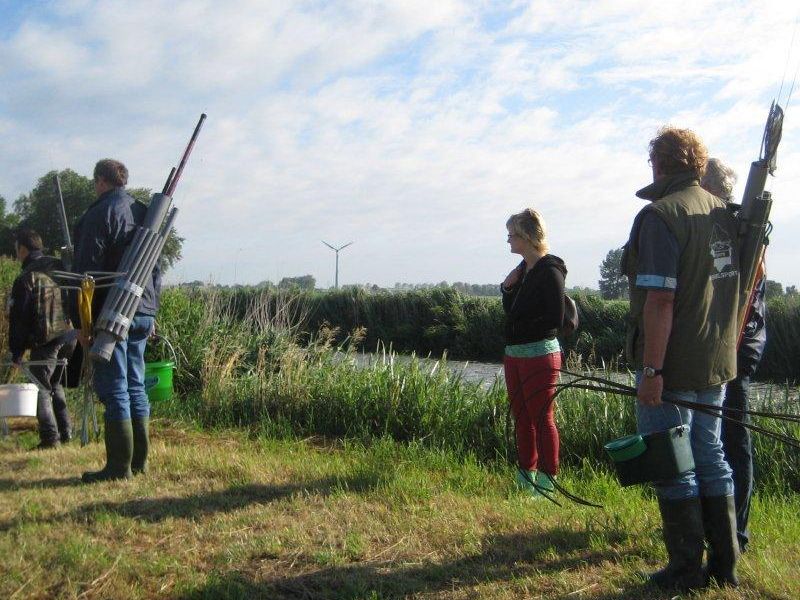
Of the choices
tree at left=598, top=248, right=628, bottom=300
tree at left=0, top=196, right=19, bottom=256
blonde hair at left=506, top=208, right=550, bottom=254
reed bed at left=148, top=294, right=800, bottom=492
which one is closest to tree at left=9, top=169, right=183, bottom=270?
tree at left=0, top=196, right=19, bottom=256

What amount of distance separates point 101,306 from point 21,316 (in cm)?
193

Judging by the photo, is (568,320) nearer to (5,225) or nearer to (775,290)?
(775,290)

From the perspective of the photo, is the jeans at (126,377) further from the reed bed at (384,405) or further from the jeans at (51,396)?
the reed bed at (384,405)

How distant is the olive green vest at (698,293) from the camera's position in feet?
11.5

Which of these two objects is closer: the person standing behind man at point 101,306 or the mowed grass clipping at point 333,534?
the mowed grass clipping at point 333,534

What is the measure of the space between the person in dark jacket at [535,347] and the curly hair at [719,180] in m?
1.25

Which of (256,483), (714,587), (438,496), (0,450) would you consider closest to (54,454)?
(0,450)

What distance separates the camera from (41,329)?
23.4 feet

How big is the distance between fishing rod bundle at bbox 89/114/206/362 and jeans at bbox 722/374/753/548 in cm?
363

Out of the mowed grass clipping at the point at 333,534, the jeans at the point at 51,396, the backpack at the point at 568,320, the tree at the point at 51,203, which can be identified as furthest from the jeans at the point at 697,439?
the tree at the point at 51,203

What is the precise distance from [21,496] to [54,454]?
4.47ft

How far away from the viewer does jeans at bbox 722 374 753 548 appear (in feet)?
13.2

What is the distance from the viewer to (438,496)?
17.0 ft

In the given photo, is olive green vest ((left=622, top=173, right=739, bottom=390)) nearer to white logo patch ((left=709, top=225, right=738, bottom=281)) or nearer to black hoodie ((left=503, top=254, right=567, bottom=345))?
white logo patch ((left=709, top=225, right=738, bottom=281))
